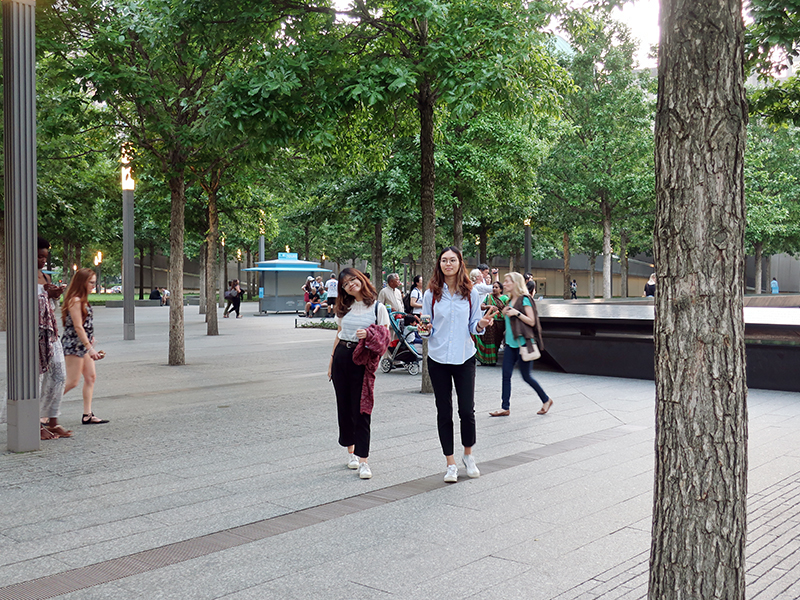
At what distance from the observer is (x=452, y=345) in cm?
603

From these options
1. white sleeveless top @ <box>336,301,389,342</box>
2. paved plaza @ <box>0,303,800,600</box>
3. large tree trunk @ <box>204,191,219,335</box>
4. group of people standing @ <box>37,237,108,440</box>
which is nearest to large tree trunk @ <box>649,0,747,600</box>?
paved plaza @ <box>0,303,800,600</box>

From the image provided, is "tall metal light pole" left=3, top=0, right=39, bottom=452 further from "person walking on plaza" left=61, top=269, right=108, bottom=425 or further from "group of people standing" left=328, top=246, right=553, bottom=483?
"group of people standing" left=328, top=246, right=553, bottom=483

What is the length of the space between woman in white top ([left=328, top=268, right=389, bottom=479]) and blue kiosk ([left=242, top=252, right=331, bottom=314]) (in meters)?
29.9

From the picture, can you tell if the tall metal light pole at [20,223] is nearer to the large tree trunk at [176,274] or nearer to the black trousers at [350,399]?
the black trousers at [350,399]

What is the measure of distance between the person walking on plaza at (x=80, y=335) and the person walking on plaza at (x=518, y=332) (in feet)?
14.7

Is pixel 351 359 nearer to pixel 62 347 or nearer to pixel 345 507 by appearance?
pixel 345 507

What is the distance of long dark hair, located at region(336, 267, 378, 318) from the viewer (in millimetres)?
6281

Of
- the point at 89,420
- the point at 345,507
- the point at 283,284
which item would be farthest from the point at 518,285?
the point at 283,284

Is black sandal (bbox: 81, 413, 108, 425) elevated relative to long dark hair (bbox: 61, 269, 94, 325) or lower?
lower

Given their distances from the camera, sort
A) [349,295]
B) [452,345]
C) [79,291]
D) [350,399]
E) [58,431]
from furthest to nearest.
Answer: [79,291]
[58,431]
[349,295]
[350,399]
[452,345]

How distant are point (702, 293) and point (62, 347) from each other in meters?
7.08

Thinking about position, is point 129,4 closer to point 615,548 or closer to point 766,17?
point 766,17

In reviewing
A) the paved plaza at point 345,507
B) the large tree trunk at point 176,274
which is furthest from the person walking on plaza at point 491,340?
the large tree trunk at point 176,274

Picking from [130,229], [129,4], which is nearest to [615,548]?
[129,4]
